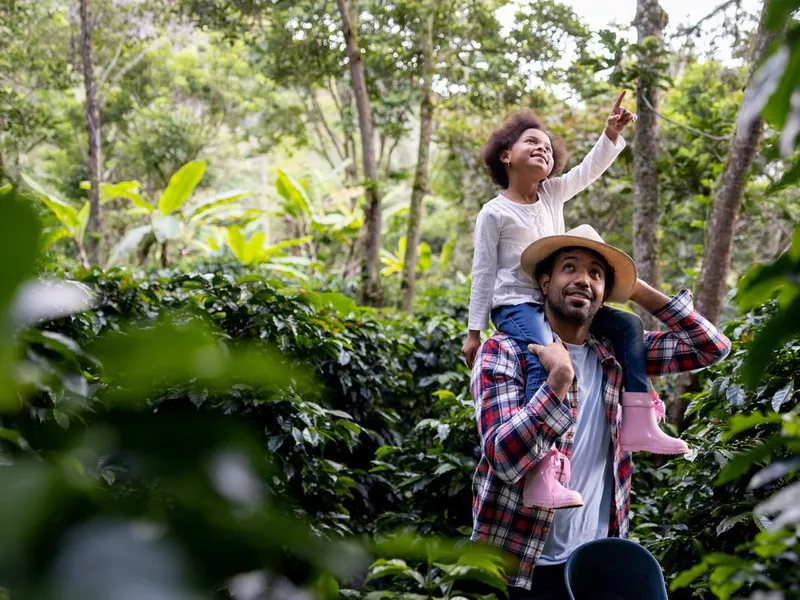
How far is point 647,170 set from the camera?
4445mm

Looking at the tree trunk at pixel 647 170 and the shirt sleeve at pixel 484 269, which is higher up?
the tree trunk at pixel 647 170

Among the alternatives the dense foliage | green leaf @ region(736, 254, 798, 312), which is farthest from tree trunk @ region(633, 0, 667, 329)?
green leaf @ region(736, 254, 798, 312)

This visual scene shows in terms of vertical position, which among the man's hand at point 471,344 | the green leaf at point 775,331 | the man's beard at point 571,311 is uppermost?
the green leaf at point 775,331

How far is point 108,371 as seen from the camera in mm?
393

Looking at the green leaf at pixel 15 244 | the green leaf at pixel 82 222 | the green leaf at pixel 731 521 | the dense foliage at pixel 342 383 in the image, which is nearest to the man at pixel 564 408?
the dense foliage at pixel 342 383

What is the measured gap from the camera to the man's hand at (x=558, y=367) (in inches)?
76.4

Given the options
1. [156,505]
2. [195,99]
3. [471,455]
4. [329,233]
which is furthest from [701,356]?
[195,99]

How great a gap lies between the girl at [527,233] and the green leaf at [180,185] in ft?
25.4

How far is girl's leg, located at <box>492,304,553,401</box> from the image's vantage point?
7.11ft

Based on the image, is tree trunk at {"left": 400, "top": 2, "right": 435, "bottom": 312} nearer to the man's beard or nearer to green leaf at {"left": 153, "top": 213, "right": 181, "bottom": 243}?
green leaf at {"left": 153, "top": 213, "right": 181, "bottom": 243}

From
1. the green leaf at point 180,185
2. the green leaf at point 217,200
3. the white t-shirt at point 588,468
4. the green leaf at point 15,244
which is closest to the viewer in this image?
the green leaf at point 15,244

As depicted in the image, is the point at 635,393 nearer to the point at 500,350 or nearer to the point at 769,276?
the point at 500,350

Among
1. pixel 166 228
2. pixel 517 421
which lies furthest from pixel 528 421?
pixel 166 228

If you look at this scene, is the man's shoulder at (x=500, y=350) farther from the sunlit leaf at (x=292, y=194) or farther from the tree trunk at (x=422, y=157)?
the sunlit leaf at (x=292, y=194)
